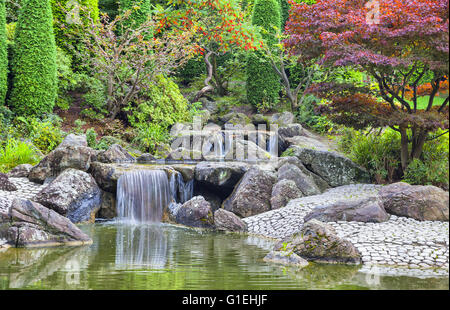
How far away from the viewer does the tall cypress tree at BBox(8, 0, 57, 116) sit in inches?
529

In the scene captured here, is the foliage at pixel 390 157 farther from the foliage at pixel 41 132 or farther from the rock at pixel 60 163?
the foliage at pixel 41 132

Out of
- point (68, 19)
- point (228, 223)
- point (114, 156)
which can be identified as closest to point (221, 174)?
point (228, 223)

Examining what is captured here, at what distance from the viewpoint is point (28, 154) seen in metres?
10.9

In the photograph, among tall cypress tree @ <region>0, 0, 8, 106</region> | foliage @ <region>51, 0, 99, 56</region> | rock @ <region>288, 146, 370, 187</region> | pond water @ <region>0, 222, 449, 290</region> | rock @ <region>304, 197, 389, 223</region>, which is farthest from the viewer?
foliage @ <region>51, 0, 99, 56</region>

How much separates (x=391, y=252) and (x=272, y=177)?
14.0ft

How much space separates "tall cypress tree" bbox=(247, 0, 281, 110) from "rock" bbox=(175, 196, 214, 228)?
10.2 m

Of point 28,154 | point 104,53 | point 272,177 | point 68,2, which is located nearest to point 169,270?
point 272,177

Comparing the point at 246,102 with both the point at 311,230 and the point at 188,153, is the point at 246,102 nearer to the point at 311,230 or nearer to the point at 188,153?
the point at 188,153

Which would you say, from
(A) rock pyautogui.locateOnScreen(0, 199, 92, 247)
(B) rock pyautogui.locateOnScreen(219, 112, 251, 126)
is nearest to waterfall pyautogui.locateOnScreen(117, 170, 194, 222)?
(A) rock pyautogui.locateOnScreen(0, 199, 92, 247)

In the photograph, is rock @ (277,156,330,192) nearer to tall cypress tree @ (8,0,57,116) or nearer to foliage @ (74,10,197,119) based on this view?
foliage @ (74,10,197,119)

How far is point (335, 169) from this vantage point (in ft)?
33.7

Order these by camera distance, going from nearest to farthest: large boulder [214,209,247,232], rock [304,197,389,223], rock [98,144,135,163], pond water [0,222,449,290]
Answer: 1. pond water [0,222,449,290]
2. rock [304,197,389,223]
3. large boulder [214,209,247,232]
4. rock [98,144,135,163]

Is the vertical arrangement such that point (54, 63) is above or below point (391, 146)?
above

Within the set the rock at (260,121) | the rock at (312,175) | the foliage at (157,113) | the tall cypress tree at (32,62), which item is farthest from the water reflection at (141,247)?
the rock at (260,121)
